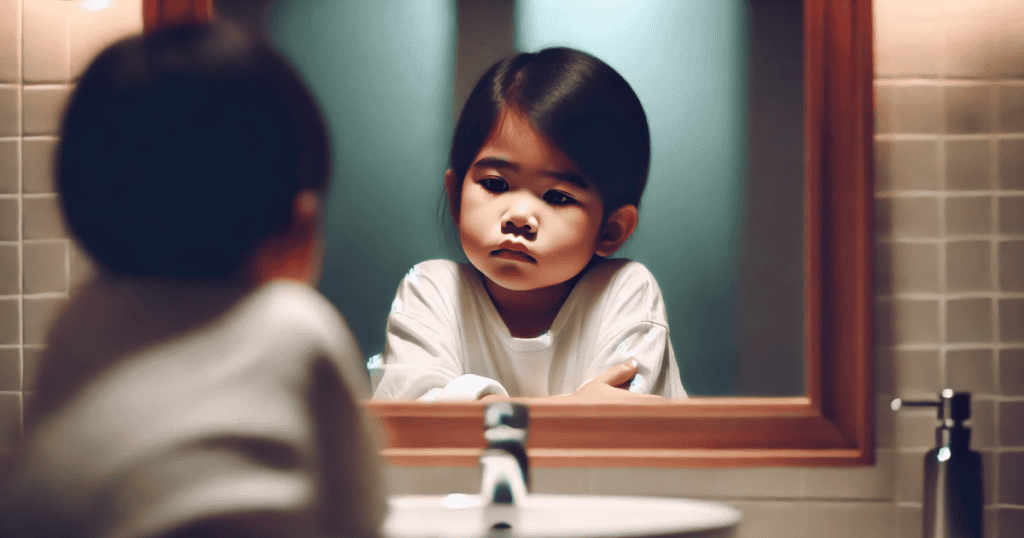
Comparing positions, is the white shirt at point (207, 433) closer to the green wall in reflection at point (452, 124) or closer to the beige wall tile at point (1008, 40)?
the green wall in reflection at point (452, 124)

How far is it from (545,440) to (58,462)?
45cm

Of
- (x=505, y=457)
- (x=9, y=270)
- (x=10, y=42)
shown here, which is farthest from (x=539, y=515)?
(x=10, y=42)

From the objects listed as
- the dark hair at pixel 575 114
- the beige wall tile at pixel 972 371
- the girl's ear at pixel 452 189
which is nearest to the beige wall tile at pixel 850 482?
the beige wall tile at pixel 972 371

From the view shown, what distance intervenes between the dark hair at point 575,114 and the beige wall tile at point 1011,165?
1.17 ft

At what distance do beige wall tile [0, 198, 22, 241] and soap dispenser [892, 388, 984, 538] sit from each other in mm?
892

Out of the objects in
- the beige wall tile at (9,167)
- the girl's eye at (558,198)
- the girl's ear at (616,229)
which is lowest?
the girl's ear at (616,229)

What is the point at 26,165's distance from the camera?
0.81 metres

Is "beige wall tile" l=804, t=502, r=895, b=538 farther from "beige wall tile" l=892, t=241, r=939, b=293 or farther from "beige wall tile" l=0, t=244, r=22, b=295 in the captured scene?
"beige wall tile" l=0, t=244, r=22, b=295

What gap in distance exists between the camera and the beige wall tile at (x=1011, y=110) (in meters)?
0.76

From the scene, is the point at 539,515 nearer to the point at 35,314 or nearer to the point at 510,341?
the point at 510,341

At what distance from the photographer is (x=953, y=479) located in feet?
A: 2.14

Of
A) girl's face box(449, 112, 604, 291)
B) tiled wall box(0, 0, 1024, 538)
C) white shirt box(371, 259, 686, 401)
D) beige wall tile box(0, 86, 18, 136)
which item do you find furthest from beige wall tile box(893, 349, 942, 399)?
beige wall tile box(0, 86, 18, 136)

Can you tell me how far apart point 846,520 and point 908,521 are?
6 cm

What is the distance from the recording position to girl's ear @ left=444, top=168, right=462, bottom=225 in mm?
769
